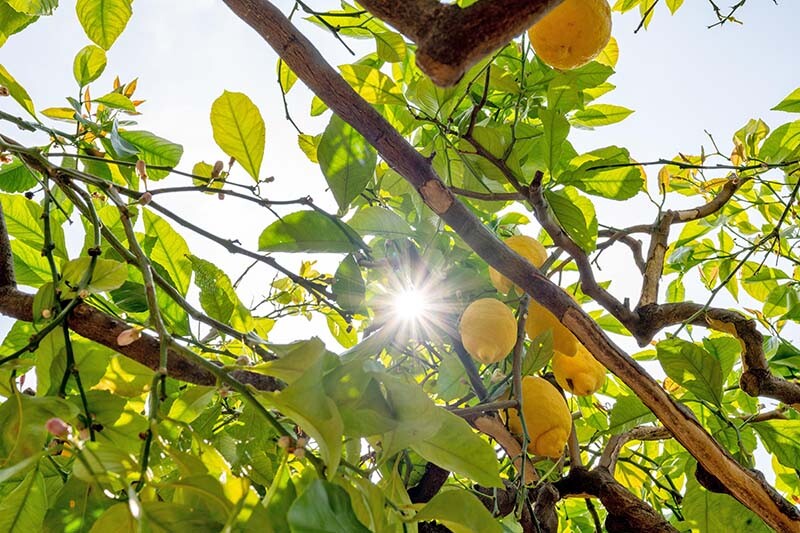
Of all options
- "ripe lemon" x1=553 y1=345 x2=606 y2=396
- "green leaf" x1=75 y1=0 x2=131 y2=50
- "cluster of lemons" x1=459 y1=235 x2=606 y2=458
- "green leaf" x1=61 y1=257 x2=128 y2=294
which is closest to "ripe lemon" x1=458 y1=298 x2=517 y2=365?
"cluster of lemons" x1=459 y1=235 x2=606 y2=458

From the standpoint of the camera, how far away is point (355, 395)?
0.34 meters

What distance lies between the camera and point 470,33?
0.29 meters

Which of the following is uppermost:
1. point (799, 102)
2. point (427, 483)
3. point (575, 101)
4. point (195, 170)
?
point (799, 102)

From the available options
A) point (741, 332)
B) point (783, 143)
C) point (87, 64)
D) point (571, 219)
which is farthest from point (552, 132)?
point (87, 64)

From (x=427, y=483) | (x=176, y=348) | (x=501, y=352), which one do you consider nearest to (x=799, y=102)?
(x=501, y=352)

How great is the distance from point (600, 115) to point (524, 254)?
0.33m

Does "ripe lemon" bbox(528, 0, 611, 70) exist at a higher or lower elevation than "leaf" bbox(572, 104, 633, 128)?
lower

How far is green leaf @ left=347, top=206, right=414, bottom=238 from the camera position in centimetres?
83

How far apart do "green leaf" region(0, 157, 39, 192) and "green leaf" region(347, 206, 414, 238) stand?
0.50m

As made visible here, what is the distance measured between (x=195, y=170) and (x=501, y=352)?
46 cm

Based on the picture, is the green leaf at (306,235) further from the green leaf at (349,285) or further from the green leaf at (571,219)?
the green leaf at (571,219)

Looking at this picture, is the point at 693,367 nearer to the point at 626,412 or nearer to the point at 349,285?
the point at 626,412

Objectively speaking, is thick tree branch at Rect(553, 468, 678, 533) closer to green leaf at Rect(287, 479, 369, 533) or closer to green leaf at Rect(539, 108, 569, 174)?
green leaf at Rect(539, 108, 569, 174)

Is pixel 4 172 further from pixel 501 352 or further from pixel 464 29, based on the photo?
pixel 464 29
